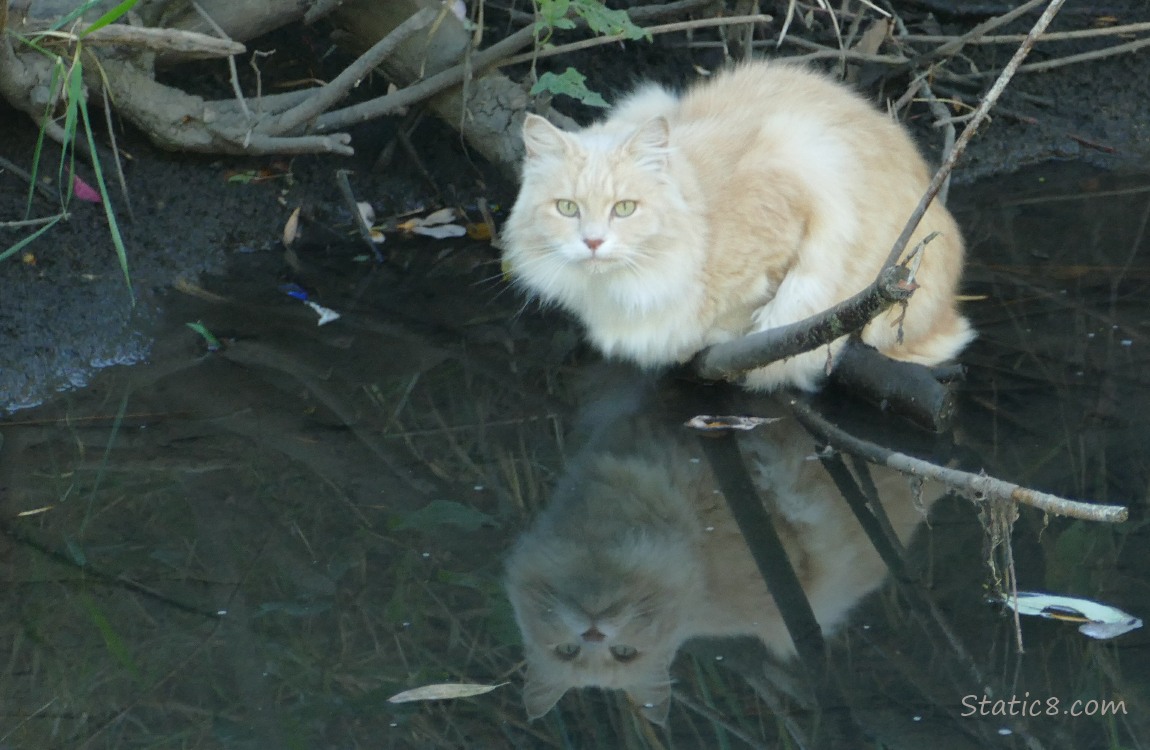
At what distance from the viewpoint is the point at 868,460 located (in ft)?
10.9

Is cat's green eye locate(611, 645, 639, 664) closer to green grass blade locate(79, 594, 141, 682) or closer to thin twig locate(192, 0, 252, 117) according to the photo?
green grass blade locate(79, 594, 141, 682)

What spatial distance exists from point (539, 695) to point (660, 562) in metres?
0.62

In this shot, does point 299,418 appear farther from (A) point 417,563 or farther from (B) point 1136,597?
(B) point 1136,597

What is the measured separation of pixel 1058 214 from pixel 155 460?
13.1 feet

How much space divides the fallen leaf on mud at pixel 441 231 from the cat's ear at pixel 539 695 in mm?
3123

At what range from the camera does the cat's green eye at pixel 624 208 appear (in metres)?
3.79

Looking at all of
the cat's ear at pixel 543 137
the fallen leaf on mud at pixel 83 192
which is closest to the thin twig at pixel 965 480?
the cat's ear at pixel 543 137

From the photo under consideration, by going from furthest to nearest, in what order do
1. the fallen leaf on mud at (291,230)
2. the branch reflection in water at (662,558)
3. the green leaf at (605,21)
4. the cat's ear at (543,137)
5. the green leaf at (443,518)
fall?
the fallen leaf on mud at (291,230) < the green leaf at (605,21) < the cat's ear at (543,137) < the green leaf at (443,518) < the branch reflection in water at (662,558)

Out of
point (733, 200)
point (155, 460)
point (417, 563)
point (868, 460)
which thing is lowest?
point (155, 460)

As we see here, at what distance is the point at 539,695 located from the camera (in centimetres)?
255

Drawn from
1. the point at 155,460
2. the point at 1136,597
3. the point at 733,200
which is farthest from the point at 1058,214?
the point at 155,460

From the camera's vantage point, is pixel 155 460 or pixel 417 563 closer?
pixel 417 563

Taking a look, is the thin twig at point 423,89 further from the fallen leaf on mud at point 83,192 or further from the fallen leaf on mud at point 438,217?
the fallen leaf on mud at point 83,192

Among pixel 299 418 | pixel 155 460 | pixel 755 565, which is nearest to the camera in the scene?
pixel 755 565
